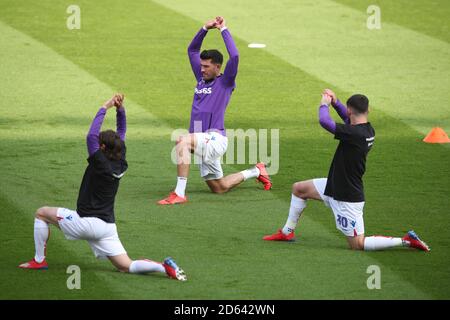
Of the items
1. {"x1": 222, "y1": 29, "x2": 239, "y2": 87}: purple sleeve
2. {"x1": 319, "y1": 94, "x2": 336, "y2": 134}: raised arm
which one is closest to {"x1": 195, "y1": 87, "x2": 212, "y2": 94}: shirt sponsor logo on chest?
{"x1": 222, "y1": 29, "x2": 239, "y2": 87}: purple sleeve

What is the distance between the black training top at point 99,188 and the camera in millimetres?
9023

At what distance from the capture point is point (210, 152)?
1180 cm

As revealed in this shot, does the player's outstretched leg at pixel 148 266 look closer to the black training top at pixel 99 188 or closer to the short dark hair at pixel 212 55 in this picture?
the black training top at pixel 99 188

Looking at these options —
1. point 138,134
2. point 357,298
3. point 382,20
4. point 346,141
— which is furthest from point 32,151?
point 382,20

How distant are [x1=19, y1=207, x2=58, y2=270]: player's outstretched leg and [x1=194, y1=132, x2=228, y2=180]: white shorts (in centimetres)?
296

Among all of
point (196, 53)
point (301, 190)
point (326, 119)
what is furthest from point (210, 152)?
point (326, 119)

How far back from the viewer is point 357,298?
862 cm

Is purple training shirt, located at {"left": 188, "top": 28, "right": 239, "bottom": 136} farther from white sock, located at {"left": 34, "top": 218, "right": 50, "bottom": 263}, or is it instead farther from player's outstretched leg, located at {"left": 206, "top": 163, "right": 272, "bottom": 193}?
white sock, located at {"left": 34, "top": 218, "right": 50, "bottom": 263}

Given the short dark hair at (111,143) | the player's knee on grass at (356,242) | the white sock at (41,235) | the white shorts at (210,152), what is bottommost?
the player's knee on grass at (356,242)

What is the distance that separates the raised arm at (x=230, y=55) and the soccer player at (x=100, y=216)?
2.85m

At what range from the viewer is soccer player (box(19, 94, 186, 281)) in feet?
29.5

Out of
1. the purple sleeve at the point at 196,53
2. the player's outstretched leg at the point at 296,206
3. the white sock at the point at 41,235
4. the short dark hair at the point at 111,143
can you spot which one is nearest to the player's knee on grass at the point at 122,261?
the white sock at the point at 41,235

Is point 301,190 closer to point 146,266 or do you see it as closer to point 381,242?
point 381,242

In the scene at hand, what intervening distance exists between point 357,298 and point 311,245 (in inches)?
60.5
